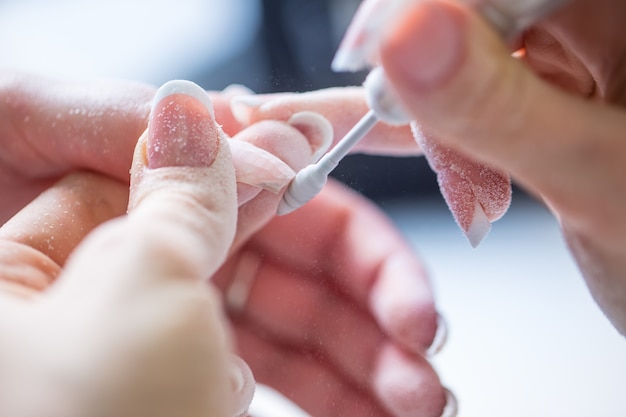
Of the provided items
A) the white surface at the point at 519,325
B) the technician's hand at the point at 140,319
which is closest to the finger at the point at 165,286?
the technician's hand at the point at 140,319

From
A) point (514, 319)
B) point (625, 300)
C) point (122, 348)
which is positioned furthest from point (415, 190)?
point (122, 348)

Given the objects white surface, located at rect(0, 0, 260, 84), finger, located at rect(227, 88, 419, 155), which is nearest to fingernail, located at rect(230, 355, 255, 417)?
finger, located at rect(227, 88, 419, 155)

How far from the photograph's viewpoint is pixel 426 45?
0.20 meters

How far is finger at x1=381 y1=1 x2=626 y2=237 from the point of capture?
0.65ft

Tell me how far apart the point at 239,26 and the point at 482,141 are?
730mm

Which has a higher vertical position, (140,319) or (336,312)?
(140,319)

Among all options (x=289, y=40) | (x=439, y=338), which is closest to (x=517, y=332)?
(x=439, y=338)

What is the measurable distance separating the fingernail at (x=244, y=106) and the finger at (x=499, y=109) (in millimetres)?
152

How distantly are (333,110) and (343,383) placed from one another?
0.14 metres

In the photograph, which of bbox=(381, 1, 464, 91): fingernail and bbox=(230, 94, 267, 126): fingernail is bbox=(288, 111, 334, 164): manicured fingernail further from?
bbox=(381, 1, 464, 91): fingernail

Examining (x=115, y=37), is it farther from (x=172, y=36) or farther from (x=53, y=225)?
(x=53, y=225)

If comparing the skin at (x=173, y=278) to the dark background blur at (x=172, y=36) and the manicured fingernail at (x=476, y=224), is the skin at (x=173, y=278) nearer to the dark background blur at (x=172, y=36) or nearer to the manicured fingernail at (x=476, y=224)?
the manicured fingernail at (x=476, y=224)

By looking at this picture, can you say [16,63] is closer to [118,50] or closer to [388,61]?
[118,50]

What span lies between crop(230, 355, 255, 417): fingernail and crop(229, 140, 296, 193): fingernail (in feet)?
0.23
